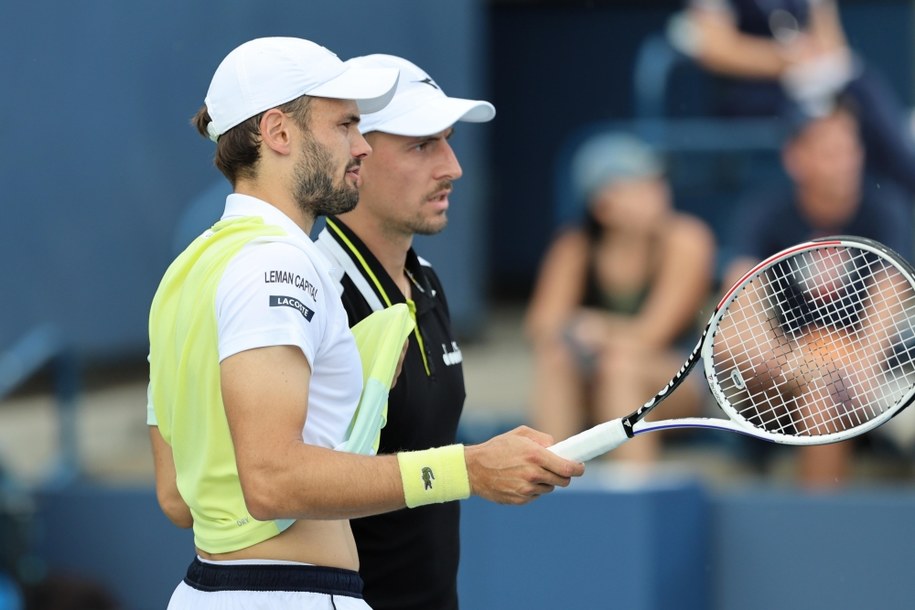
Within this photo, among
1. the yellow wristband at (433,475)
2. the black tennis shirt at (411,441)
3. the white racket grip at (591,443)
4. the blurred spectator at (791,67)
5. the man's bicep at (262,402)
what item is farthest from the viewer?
the blurred spectator at (791,67)

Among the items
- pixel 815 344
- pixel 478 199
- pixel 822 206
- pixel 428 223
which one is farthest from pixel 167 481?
pixel 478 199

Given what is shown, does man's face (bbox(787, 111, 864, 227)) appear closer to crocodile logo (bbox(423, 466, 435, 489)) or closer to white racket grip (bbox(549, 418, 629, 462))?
white racket grip (bbox(549, 418, 629, 462))

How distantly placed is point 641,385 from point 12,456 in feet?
8.82

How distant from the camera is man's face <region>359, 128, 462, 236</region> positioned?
10.4 ft

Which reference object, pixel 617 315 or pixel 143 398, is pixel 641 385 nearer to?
pixel 617 315

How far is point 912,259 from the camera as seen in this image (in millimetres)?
6379

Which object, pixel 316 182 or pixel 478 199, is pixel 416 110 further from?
pixel 478 199

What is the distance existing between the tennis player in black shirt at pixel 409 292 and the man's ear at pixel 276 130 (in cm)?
50

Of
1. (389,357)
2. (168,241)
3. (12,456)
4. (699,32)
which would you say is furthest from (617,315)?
(389,357)

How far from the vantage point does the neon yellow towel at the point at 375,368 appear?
2514mm

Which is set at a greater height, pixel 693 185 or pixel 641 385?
pixel 693 185

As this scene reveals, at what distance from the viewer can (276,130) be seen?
8.03 feet

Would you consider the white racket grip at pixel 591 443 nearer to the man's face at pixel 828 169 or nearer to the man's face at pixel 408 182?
the man's face at pixel 408 182

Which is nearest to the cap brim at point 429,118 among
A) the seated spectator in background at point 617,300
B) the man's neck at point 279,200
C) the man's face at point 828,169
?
the man's neck at point 279,200
